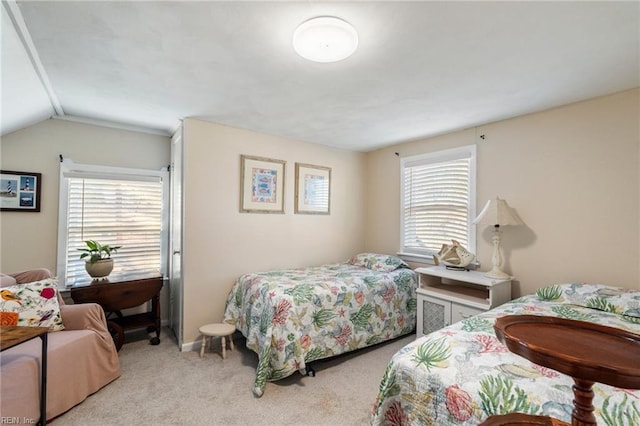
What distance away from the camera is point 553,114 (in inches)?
101

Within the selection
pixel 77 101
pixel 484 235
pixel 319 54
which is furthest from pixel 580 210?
pixel 77 101

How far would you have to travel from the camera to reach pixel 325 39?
154 centimetres

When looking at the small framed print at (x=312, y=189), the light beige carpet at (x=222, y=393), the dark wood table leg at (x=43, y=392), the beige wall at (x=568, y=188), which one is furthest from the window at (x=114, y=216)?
the beige wall at (x=568, y=188)

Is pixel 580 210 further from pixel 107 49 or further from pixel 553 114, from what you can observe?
pixel 107 49

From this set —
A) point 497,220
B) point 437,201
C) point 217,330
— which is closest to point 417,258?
point 437,201

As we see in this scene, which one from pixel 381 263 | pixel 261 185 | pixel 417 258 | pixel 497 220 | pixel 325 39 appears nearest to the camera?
pixel 325 39

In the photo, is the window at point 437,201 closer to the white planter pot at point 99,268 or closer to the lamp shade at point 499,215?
the lamp shade at point 499,215

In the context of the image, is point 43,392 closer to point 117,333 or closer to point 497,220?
point 117,333

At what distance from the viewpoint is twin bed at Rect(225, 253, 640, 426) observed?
1.11m

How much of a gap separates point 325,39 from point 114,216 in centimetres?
303

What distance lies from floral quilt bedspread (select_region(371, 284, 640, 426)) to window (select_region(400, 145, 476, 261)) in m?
1.58

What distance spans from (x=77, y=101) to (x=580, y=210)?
14.5 feet

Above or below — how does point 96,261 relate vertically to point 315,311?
above

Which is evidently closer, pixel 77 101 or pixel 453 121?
pixel 77 101
